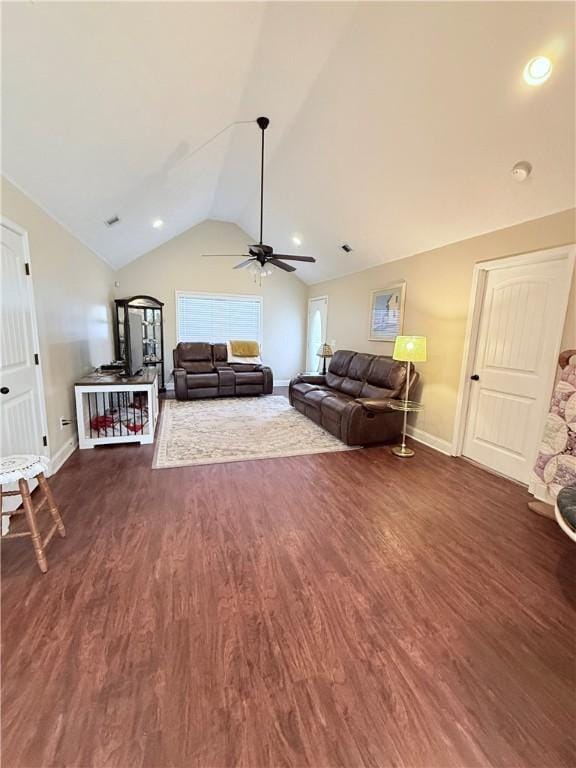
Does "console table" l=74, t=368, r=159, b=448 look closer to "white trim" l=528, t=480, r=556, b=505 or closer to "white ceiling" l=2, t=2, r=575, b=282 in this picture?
"white ceiling" l=2, t=2, r=575, b=282

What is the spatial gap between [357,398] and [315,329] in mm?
3423

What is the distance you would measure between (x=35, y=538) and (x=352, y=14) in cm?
404

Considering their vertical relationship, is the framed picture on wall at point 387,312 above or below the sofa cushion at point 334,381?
above

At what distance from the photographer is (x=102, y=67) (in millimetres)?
2031

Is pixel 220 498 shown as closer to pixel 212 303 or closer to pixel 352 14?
pixel 352 14

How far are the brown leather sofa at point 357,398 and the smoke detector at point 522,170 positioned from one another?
2.26 meters

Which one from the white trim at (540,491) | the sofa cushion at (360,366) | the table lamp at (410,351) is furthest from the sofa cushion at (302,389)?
the white trim at (540,491)

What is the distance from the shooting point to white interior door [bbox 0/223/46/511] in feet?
7.77

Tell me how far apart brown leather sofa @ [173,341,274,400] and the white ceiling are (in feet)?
9.29

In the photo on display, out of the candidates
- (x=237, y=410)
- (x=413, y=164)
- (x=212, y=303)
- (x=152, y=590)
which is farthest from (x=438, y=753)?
(x=212, y=303)

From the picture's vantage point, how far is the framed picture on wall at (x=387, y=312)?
482 cm

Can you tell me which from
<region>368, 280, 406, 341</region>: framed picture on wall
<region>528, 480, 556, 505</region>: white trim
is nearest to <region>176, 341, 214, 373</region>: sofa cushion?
<region>368, 280, 406, 341</region>: framed picture on wall

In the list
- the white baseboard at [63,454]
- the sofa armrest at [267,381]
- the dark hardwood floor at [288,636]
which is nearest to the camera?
the dark hardwood floor at [288,636]

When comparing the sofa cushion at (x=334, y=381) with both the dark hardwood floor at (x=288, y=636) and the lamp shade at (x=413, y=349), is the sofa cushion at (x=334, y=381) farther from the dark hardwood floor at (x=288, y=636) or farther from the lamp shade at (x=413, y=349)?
the dark hardwood floor at (x=288, y=636)
